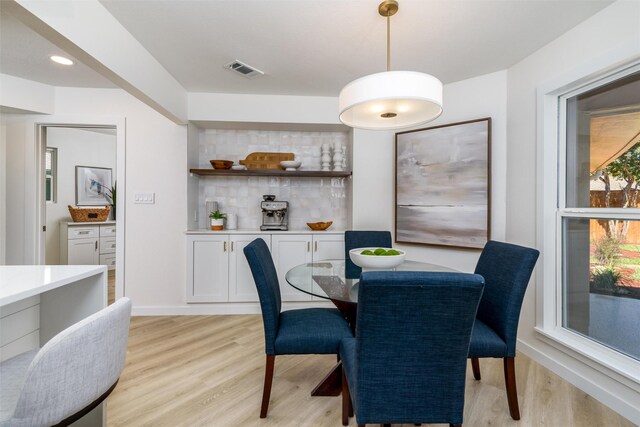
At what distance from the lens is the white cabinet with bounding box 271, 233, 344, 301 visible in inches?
124

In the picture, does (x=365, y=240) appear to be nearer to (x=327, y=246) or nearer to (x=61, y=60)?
(x=327, y=246)

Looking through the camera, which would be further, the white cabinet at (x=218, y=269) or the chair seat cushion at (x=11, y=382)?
the white cabinet at (x=218, y=269)

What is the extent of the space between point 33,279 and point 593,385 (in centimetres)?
298

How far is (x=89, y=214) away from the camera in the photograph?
4.70 metres

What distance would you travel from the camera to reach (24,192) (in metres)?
2.94

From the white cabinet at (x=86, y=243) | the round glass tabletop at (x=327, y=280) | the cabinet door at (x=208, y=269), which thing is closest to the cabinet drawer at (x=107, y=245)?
the white cabinet at (x=86, y=243)

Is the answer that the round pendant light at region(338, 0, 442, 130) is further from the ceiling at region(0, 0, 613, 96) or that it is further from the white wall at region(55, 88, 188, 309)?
the white wall at region(55, 88, 188, 309)

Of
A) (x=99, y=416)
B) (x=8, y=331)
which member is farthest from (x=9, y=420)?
(x=8, y=331)

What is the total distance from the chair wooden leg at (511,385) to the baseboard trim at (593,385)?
2.02ft

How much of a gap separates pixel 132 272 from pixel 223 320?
3.65ft

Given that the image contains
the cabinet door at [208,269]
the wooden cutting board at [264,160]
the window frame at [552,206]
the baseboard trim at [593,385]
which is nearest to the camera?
the baseboard trim at [593,385]

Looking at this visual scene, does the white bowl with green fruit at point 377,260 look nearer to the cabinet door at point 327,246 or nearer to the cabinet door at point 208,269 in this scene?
the cabinet door at point 327,246

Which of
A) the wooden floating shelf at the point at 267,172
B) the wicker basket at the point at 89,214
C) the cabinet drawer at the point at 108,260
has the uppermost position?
the wooden floating shelf at the point at 267,172

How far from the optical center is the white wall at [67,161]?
4.49m
